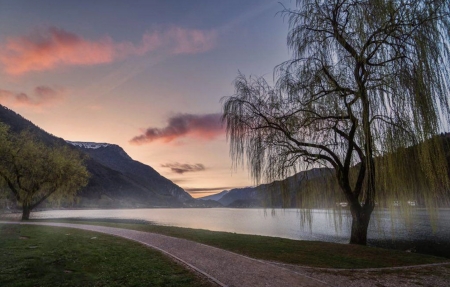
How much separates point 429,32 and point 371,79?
2369mm

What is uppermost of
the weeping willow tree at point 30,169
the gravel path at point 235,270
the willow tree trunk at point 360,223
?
the weeping willow tree at point 30,169

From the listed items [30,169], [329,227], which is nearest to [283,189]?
[30,169]

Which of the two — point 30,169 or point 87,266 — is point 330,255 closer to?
point 87,266

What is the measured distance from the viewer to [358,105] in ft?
41.3

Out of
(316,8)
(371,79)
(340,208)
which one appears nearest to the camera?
(371,79)

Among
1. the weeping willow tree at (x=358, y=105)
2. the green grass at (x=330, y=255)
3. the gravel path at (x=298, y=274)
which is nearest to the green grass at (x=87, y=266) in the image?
the gravel path at (x=298, y=274)

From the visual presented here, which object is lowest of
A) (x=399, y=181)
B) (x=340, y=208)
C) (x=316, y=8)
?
(x=340, y=208)

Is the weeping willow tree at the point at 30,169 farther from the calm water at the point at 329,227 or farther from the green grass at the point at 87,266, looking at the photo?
the calm water at the point at 329,227

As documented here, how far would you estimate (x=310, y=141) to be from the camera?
14.9 metres

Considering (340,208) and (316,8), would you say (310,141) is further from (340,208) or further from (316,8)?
(316,8)

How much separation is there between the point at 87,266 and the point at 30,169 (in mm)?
25691

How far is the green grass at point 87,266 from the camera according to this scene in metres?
8.38

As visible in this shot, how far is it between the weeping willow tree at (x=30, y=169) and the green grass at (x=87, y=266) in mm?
18386


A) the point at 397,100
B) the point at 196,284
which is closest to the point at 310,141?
the point at 397,100
